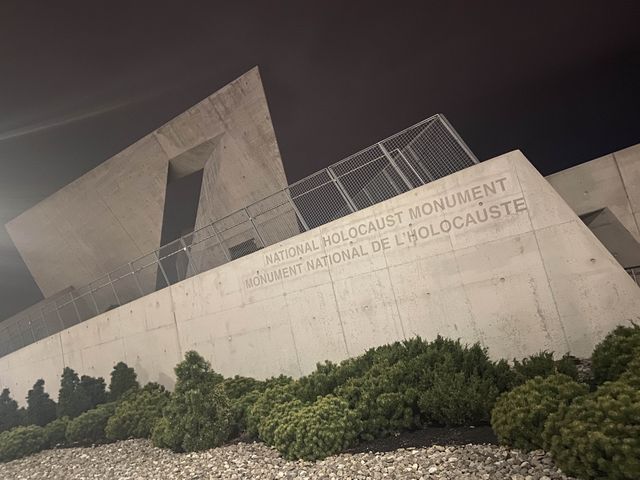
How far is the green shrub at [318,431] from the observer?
242 inches

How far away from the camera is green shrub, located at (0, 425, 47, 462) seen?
11.9m

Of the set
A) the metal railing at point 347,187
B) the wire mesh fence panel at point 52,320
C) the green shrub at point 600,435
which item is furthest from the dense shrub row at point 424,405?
the wire mesh fence panel at point 52,320

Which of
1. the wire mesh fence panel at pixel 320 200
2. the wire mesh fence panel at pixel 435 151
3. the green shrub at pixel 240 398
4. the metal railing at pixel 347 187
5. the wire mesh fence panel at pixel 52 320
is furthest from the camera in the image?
the wire mesh fence panel at pixel 52 320

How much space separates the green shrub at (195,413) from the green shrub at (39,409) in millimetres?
9291

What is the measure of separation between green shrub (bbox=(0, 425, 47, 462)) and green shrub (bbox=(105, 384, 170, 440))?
229 centimetres

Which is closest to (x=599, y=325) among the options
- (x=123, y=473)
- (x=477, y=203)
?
(x=477, y=203)

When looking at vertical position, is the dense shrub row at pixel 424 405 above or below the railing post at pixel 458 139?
below

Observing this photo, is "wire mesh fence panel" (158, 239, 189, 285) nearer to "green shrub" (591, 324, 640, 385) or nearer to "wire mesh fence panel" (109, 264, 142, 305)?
"wire mesh fence panel" (109, 264, 142, 305)

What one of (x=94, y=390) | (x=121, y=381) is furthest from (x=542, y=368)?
(x=94, y=390)

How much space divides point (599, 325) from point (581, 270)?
92 centimetres

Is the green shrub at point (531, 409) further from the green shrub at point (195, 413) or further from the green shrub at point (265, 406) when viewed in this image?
the green shrub at point (195, 413)

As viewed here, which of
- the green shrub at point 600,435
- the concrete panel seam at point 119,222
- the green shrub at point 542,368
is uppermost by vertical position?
the concrete panel seam at point 119,222

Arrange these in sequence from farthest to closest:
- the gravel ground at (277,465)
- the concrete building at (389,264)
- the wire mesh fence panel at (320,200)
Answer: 1. the wire mesh fence panel at (320,200)
2. the concrete building at (389,264)
3. the gravel ground at (277,465)

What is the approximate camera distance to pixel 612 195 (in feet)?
32.6
